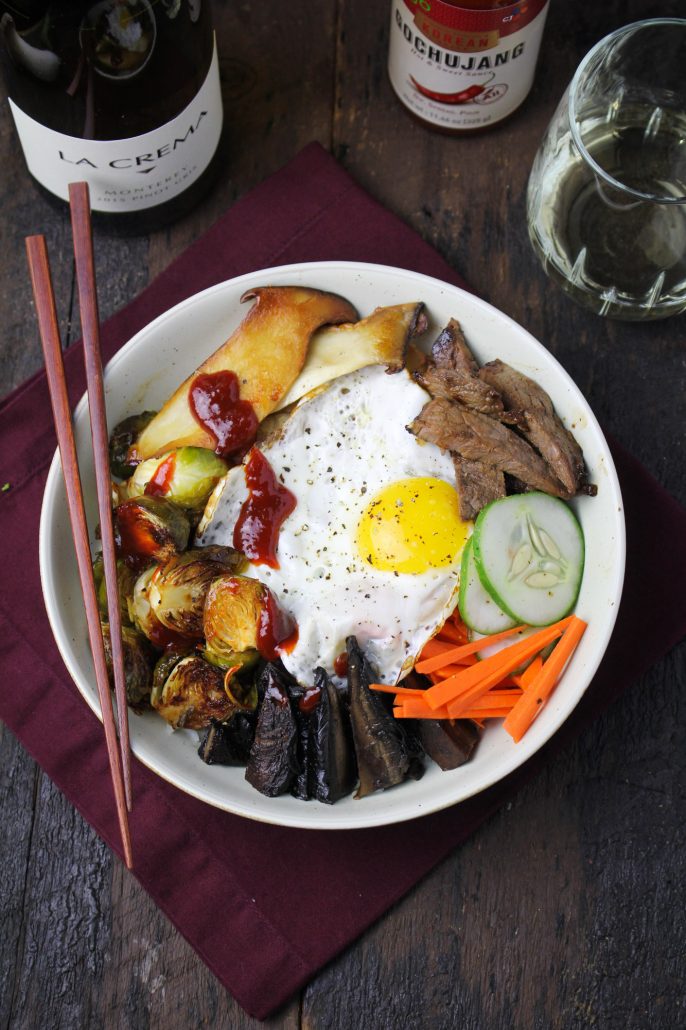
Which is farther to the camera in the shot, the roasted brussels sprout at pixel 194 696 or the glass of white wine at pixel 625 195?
the glass of white wine at pixel 625 195

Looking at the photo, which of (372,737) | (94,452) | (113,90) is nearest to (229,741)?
(372,737)

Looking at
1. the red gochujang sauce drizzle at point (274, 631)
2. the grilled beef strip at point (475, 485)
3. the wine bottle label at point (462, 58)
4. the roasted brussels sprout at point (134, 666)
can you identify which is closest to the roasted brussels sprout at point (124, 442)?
the roasted brussels sprout at point (134, 666)

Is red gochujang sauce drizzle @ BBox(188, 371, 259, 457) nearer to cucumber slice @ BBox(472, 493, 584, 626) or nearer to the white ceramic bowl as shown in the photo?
the white ceramic bowl

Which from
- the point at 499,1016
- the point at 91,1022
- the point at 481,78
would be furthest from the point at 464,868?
the point at 481,78

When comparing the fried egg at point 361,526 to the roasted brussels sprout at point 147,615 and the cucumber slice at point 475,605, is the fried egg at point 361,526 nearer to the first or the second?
the cucumber slice at point 475,605

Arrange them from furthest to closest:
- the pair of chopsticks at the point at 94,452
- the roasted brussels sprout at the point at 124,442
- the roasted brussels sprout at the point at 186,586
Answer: the roasted brussels sprout at the point at 124,442, the roasted brussels sprout at the point at 186,586, the pair of chopsticks at the point at 94,452

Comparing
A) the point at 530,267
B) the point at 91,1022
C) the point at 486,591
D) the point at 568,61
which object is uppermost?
the point at 568,61

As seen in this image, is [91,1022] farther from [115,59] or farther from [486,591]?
[115,59]

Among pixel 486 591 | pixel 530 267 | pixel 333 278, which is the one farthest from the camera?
pixel 530 267
